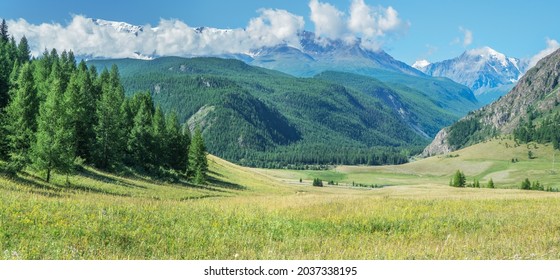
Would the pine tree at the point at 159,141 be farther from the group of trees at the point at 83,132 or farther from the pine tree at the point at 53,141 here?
the pine tree at the point at 53,141

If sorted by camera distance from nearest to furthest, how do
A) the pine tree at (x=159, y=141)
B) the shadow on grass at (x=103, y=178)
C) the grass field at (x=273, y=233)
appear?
the grass field at (x=273, y=233)
the shadow on grass at (x=103, y=178)
the pine tree at (x=159, y=141)

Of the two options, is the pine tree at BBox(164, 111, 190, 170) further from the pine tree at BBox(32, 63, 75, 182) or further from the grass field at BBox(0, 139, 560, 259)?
the grass field at BBox(0, 139, 560, 259)

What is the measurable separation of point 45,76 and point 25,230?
300 feet

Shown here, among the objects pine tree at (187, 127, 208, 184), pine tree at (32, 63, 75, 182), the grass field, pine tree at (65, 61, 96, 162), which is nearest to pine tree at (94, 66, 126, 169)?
pine tree at (65, 61, 96, 162)

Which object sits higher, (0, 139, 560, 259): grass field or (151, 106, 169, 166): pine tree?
(151, 106, 169, 166): pine tree

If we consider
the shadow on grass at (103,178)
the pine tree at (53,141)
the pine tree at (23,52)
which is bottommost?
the shadow on grass at (103,178)

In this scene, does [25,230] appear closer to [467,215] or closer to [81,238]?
[81,238]

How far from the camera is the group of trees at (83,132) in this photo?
4303 cm

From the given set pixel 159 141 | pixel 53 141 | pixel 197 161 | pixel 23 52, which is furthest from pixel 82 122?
pixel 23 52

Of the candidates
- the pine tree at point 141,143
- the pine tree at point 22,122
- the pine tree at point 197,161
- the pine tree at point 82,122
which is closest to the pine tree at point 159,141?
the pine tree at point 141,143

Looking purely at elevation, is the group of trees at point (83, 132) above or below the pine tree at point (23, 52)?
below

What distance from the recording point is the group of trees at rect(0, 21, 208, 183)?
43.0 meters

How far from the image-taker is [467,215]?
18734 mm

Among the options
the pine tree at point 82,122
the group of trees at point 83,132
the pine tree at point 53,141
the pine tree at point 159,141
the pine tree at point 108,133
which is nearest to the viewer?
the pine tree at point 53,141
